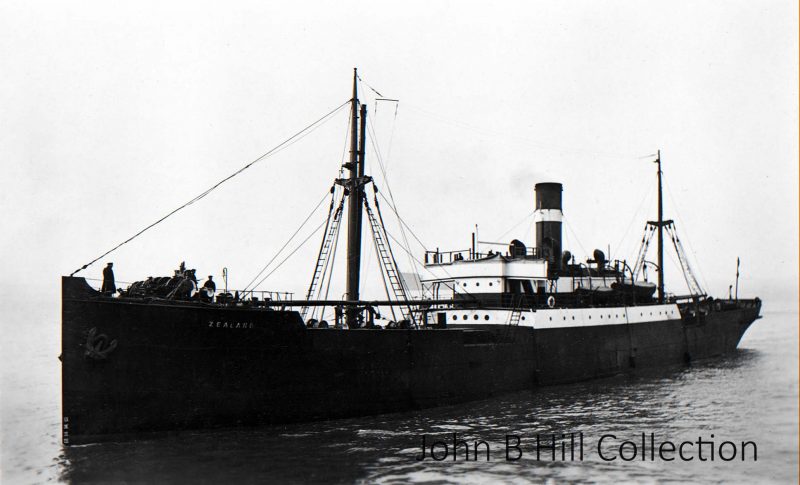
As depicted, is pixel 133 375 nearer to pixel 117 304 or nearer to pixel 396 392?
pixel 117 304

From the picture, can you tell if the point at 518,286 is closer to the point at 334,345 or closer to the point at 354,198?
the point at 354,198

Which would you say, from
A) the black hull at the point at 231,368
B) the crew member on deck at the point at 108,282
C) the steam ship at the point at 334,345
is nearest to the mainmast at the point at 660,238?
the steam ship at the point at 334,345

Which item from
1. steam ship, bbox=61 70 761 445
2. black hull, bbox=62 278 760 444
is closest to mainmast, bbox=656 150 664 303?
steam ship, bbox=61 70 761 445

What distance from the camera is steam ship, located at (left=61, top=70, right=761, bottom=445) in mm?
13344

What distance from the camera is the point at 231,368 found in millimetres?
14305

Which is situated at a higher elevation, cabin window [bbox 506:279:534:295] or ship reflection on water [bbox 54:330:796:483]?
cabin window [bbox 506:279:534:295]

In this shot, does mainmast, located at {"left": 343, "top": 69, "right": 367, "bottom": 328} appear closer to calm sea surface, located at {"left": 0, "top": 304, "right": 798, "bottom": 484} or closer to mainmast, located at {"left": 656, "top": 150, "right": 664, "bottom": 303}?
calm sea surface, located at {"left": 0, "top": 304, "right": 798, "bottom": 484}

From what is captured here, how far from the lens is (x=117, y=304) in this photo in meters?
13.3

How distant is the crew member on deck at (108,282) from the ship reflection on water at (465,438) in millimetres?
3300

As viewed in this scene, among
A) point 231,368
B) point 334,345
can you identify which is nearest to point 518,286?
point 334,345

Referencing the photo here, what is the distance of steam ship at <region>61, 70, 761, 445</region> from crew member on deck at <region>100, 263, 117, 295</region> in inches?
5.7

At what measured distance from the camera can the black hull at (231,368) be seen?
43.6 feet

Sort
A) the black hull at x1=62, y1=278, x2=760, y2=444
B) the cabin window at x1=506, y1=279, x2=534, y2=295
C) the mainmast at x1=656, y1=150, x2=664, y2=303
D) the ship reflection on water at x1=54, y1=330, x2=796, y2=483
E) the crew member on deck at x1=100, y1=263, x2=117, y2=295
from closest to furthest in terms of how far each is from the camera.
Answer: the ship reflection on water at x1=54, y1=330, x2=796, y2=483 → the black hull at x1=62, y1=278, x2=760, y2=444 → the crew member on deck at x1=100, y1=263, x2=117, y2=295 → the cabin window at x1=506, y1=279, x2=534, y2=295 → the mainmast at x1=656, y1=150, x2=664, y2=303

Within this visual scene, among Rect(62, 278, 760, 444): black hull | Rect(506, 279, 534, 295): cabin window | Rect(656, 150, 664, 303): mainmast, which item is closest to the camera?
Rect(62, 278, 760, 444): black hull
